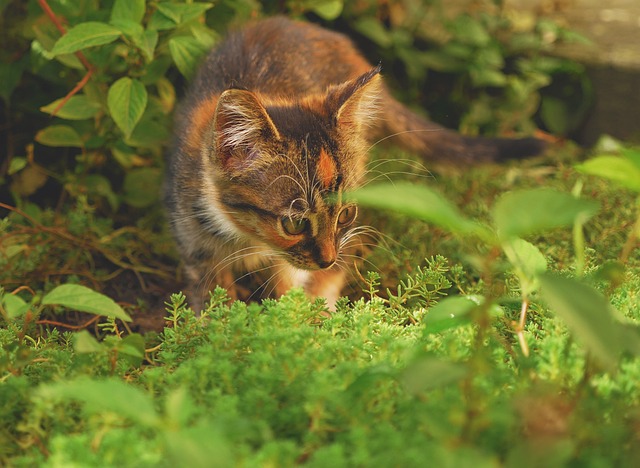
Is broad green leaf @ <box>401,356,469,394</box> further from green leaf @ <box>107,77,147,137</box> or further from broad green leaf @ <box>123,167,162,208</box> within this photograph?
broad green leaf @ <box>123,167,162,208</box>

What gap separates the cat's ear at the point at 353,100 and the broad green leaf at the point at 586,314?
162cm

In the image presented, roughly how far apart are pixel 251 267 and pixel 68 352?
1286mm

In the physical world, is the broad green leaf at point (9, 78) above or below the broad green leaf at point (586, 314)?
below

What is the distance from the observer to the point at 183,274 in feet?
12.1

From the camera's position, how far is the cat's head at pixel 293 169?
9.46 ft

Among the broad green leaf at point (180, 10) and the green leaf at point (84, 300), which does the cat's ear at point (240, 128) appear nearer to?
the broad green leaf at point (180, 10)

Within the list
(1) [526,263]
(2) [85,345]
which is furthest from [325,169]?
(2) [85,345]

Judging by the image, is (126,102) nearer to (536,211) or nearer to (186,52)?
(186,52)

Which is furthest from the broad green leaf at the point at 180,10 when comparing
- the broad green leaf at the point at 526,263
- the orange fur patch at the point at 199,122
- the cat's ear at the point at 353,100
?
the broad green leaf at the point at 526,263

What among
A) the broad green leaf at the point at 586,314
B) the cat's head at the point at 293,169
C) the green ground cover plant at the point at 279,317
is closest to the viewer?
the broad green leaf at the point at 586,314

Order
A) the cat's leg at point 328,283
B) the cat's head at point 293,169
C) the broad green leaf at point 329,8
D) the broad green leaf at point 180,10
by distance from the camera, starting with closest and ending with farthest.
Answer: the cat's head at point 293,169
the broad green leaf at point 180,10
the cat's leg at point 328,283
the broad green leaf at point 329,8

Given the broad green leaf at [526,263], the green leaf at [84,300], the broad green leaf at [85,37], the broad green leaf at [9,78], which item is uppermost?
the broad green leaf at [85,37]

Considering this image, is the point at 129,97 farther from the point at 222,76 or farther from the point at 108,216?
the point at 108,216

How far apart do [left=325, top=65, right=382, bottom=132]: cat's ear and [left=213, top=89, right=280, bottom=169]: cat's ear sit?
1.03 ft
